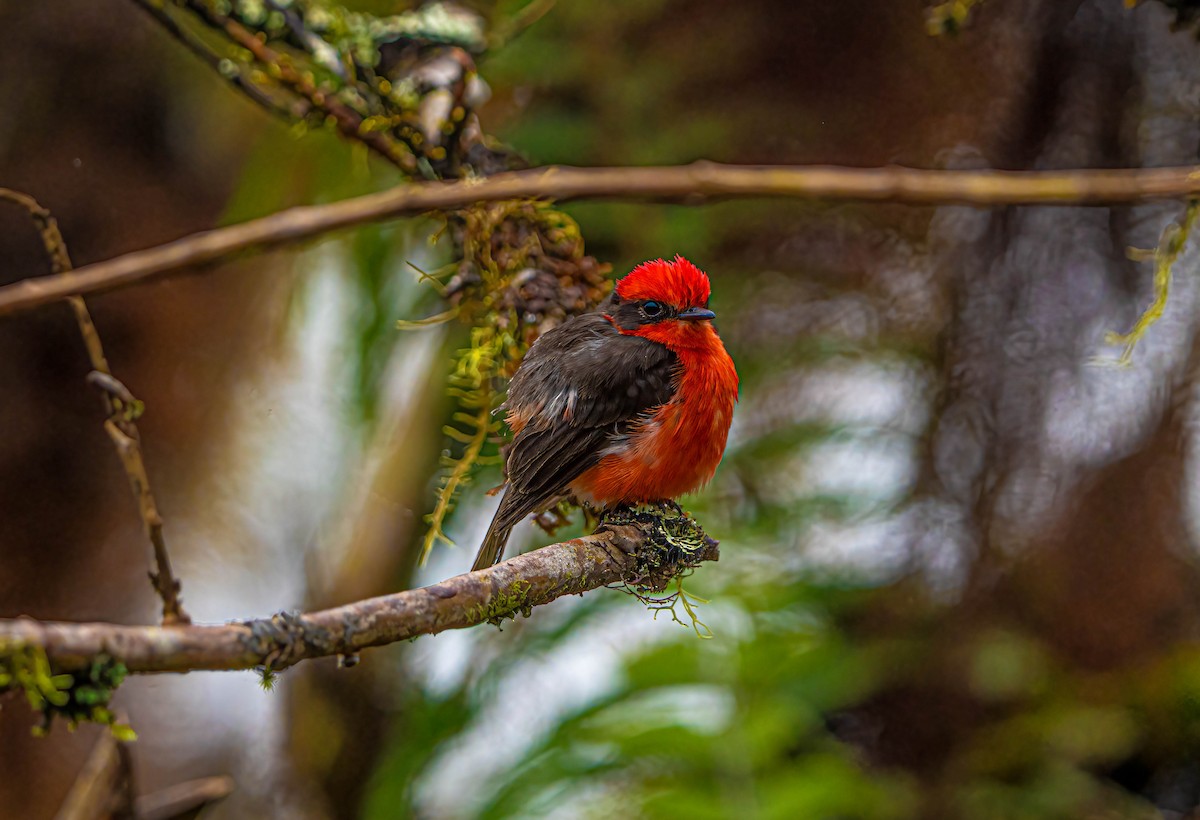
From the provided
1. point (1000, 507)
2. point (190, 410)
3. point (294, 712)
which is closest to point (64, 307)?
point (190, 410)

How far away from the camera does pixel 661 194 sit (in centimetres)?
123

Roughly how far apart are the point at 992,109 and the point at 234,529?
322 centimetres

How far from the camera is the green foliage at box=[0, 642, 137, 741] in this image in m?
1.00

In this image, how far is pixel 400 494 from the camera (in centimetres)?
378

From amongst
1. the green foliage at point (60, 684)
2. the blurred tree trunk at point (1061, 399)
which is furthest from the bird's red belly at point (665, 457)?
the blurred tree trunk at point (1061, 399)

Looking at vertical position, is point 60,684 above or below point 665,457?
below

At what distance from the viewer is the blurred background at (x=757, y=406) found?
3.66 m

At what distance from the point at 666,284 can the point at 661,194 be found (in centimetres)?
128

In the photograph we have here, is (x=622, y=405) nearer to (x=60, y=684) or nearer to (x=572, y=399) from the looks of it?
(x=572, y=399)

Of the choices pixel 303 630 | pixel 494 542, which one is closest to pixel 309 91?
pixel 494 542

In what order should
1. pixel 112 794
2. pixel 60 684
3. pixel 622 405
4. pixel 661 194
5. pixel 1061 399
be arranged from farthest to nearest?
1. pixel 1061 399
2. pixel 622 405
3. pixel 112 794
4. pixel 661 194
5. pixel 60 684

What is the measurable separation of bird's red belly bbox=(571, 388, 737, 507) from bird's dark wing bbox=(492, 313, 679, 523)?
4 cm

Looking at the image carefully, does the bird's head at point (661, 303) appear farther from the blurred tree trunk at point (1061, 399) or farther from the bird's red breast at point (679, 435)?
the blurred tree trunk at point (1061, 399)

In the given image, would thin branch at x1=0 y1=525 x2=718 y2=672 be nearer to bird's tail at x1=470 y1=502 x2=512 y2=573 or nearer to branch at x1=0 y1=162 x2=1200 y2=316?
branch at x1=0 y1=162 x2=1200 y2=316
